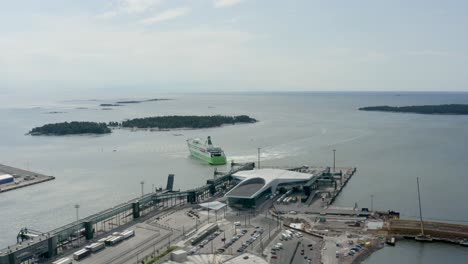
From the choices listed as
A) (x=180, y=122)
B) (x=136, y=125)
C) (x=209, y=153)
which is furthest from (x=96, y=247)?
(x=136, y=125)

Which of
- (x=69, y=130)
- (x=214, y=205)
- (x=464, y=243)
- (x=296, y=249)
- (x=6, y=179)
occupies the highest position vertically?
(x=69, y=130)

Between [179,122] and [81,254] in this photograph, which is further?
[179,122]

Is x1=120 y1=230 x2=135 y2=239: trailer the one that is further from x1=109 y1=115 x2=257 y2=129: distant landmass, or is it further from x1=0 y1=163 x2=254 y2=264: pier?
x1=109 y1=115 x2=257 y2=129: distant landmass

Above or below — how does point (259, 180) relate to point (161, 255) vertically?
above

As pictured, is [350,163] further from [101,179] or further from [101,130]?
[101,130]

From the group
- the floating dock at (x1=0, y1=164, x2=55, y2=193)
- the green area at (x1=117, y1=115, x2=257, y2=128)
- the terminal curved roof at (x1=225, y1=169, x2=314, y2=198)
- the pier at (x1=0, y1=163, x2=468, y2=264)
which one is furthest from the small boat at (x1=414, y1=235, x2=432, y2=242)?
the green area at (x1=117, y1=115, x2=257, y2=128)

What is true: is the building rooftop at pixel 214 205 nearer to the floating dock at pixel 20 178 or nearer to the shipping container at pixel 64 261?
the shipping container at pixel 64 261

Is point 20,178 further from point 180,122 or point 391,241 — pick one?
point 180,122
